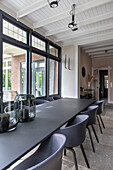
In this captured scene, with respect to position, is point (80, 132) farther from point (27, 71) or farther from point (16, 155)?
point (27, 71)

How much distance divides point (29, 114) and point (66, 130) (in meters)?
0.56

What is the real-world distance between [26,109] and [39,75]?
11.0ft

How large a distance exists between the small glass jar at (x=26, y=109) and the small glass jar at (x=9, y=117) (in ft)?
0.43

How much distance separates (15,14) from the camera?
9.86 ft

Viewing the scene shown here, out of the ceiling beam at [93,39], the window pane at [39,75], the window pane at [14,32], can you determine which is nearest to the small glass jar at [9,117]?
the window pane at [14,32]

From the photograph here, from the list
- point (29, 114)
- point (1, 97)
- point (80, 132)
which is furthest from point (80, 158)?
point (1, 97)

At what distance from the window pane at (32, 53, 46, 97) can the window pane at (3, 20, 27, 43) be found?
1.10 meters

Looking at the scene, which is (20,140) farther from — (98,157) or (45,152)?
(98,157)

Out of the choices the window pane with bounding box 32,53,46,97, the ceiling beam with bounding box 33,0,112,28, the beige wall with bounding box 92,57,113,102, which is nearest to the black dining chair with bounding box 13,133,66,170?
the ceiling beam with bounding box 33,0,112,28

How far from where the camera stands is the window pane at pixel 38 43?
4.04 meters

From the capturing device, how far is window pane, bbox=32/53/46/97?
180 inches

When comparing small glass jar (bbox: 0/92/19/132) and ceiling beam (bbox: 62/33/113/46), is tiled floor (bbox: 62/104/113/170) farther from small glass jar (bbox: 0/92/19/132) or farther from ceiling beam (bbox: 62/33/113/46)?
ceiling beam (bbox: 62/33/113/46)

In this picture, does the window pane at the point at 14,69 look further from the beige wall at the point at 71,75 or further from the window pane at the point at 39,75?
the beige wall at the point at 71,75

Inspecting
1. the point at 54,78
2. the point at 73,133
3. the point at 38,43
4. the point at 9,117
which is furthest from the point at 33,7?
the point at 54,78
